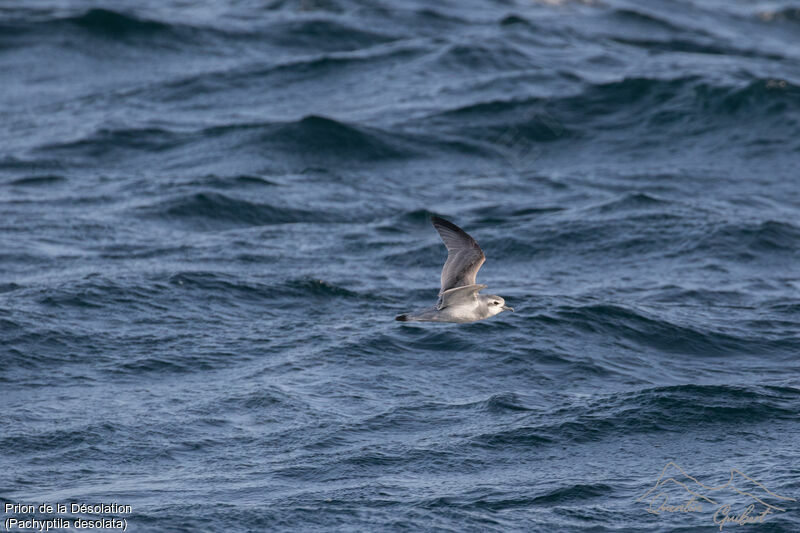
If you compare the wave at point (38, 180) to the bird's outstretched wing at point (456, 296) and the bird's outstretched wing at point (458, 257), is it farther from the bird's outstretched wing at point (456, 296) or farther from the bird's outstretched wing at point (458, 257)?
the bird's outstretched wing at point (456, 296)

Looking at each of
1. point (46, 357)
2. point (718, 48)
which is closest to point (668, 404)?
point (46, 357)

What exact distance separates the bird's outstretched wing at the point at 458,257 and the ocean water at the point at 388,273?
2.26 meters

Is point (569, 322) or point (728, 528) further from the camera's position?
point (569, 322)

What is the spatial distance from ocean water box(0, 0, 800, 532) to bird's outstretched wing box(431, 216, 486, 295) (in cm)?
226

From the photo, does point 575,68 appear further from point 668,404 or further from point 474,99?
point 668,404

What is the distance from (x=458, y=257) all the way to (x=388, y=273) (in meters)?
6.57

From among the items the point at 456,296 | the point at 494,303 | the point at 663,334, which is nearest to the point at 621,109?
the point at 663,334

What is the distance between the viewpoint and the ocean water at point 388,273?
11977 millimetres

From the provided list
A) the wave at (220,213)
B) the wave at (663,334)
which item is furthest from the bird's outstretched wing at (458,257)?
the wave at (220,213)

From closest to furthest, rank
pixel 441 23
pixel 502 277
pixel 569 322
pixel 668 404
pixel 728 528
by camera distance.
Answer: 1. pixel 728 528
2. pixel 668 404
3. pixel 569 322
4. pixel 502 277
5. pixel 441 23

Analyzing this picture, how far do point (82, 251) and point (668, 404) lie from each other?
974cm

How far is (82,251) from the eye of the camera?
1816 cm

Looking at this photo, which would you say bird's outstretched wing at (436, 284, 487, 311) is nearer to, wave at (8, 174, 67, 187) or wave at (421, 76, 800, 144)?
wave at (8, 174, 67, 187)

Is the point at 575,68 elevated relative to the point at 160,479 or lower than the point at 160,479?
elevated
